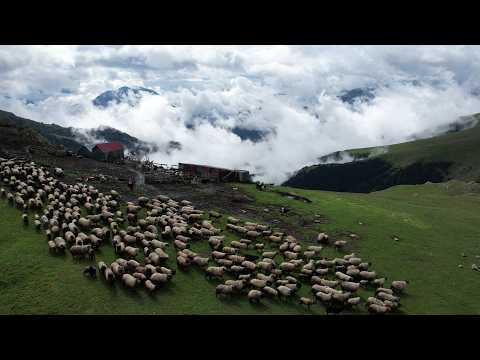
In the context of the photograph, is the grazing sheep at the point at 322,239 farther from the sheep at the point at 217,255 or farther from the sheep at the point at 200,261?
the sheep at the point at 200,261

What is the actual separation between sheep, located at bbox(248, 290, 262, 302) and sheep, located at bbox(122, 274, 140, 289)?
745cm

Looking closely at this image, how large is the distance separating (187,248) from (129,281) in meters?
7.87

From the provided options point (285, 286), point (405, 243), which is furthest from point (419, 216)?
point (285, 286)

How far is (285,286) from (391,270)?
11840 millimetres

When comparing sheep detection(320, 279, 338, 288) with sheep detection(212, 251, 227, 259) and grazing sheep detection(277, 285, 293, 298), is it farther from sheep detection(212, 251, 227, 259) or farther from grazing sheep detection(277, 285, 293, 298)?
sheep detection(212, 251, 227, 259)

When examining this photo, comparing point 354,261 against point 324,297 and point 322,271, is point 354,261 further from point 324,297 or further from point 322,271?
point 324,297

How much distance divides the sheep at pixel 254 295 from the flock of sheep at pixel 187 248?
7cm

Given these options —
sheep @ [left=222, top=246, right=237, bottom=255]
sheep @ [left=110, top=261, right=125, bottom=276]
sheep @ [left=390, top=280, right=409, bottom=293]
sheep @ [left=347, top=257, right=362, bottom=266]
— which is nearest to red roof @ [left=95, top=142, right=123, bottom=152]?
sheep @ [left=222, top=246, right=237, bottom=255]

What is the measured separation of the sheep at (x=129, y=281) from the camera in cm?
2561

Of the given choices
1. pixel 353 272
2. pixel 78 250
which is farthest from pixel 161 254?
pixel 353 272

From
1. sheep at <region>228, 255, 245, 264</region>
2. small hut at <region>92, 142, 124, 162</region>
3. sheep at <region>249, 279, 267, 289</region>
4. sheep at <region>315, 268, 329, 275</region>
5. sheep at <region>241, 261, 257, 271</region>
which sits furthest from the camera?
small hut at <region>92, 142, 124, 162</region>

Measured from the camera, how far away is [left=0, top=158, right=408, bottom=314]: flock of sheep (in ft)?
89.9

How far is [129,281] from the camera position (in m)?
25.7
